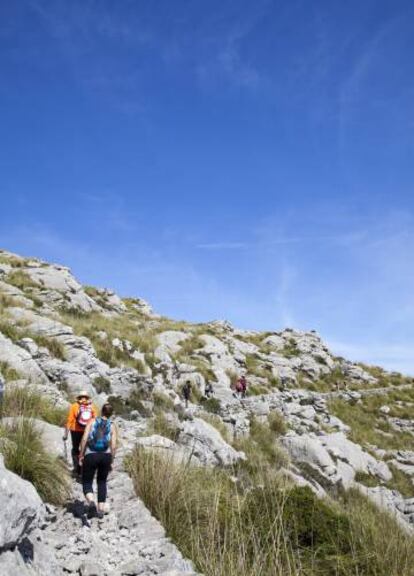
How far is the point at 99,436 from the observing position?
24.0 feet

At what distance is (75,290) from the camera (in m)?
33.2

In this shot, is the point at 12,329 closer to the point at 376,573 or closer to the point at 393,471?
the point at 376,573

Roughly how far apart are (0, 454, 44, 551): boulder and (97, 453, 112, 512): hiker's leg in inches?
92.1

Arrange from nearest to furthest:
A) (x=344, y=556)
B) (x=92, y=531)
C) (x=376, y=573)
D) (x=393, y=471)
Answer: (x=376, y=573) < (x=344, y=556) < (x=92, y=531) < (x=393, y=471)

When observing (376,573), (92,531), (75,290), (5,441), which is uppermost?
(75,290)

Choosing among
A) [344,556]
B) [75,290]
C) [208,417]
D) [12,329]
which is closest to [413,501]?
[208,417]

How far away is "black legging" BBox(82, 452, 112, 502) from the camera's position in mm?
6824

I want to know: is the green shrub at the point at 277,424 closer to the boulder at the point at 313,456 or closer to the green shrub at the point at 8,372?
the boulder at the point at 313,456

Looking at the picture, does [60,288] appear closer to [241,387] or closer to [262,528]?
[241,387]

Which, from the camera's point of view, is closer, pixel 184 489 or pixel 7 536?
pixel 7 536

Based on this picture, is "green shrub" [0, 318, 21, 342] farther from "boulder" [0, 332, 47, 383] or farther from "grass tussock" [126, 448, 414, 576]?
"grass tussock" [126, 448, 414, 576]

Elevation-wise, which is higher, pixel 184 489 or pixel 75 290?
pixel 75 290

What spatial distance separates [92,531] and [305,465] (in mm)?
10945

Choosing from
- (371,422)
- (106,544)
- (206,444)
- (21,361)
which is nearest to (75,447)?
(106,544)
